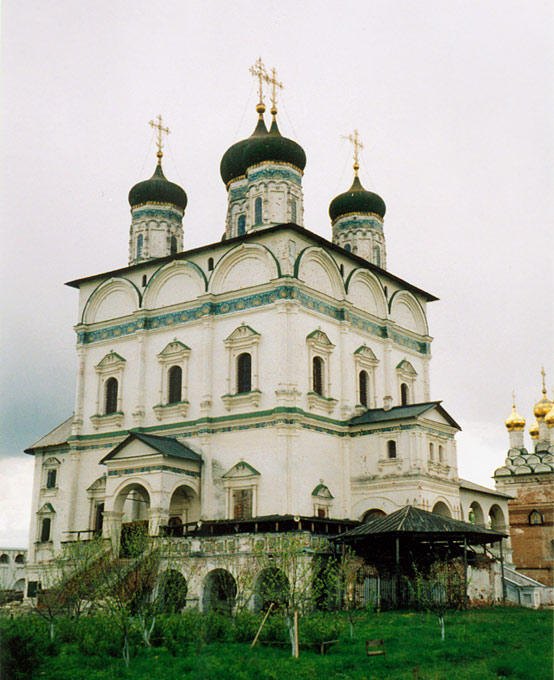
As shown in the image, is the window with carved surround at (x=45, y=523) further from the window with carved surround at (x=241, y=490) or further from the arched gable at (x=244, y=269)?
the arched gable at (x=244, y=269)

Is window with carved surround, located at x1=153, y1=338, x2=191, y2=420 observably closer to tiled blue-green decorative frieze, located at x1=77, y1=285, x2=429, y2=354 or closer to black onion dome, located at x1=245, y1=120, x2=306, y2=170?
tiled blue-green decorative frieze, located at x1=77, y1=285, x2=429, y2=354

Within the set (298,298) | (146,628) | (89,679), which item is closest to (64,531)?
(298,298)

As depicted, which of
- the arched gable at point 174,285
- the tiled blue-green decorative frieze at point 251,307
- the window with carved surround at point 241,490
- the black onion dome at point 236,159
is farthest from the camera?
the black onion dome at point 236,159

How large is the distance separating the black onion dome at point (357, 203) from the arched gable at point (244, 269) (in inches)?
290

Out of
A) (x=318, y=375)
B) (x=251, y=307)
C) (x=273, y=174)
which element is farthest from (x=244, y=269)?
(x=318, y=375)

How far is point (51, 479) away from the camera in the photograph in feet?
91.3

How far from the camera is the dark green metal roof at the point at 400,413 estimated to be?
23.4 m

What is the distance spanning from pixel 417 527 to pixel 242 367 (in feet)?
25.6

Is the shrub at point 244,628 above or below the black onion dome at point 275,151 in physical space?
below

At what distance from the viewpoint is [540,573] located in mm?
33062

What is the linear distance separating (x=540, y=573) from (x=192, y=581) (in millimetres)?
18207

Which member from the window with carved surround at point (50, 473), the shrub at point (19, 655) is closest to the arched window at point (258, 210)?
the window with carved surround at point (50, 473)

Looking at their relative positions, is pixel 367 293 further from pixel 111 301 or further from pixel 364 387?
pixel 111 301

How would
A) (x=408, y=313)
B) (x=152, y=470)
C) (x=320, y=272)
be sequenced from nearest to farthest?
1. (x=152, y=470)
2. (x=320, y=272)
3. (x=408, y=313)
